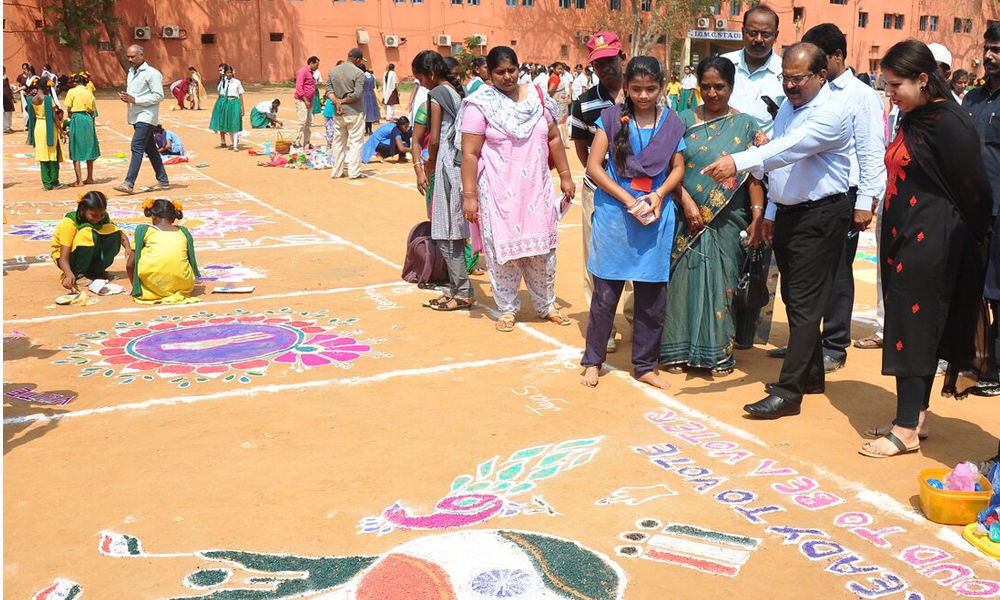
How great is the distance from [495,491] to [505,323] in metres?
2.62

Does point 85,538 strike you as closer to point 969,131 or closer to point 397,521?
point 397,521

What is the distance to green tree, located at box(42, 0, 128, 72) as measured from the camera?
33.1 m

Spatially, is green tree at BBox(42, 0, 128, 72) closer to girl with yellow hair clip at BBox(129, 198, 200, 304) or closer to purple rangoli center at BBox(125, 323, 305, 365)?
girl with yellow hair clip at BBox(129, 198, 200, 304)

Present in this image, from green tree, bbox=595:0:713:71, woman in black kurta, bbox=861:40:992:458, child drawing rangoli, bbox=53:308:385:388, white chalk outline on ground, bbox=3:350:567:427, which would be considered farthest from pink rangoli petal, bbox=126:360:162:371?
green tree, bbox=595:0:713:71

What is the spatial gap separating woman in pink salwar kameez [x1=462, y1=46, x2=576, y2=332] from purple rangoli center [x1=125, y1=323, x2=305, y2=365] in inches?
58.5

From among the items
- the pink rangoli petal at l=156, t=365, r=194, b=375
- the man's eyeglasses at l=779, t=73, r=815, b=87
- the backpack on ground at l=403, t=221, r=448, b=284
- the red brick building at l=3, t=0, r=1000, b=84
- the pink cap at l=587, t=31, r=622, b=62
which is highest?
the red brick building at l=3, t=0, r=1000, b=84

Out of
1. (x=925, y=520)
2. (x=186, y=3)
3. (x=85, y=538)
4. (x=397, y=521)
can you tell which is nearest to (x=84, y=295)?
(x=85, y=538)

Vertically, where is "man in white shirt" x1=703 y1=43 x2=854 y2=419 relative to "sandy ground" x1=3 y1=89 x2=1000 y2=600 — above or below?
above

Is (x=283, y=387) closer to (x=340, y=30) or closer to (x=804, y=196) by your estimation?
(x=804, y=196)

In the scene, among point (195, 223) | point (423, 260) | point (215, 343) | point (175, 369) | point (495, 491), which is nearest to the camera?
point (495, 491)

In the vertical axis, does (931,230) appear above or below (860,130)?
below

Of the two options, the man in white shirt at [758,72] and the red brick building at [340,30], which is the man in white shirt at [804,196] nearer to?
the man in white shirt at [758,72]

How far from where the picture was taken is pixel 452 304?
7.05 meters

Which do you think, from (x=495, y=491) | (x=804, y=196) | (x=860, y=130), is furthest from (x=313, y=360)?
(x=860, y=130)
